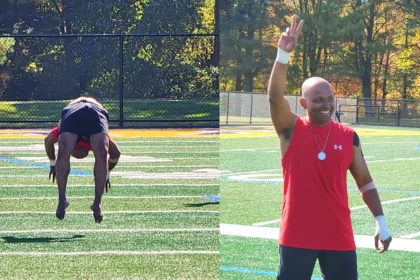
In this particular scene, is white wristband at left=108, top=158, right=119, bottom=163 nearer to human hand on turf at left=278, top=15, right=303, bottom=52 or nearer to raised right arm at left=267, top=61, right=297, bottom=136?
raised right arm at left=267, top=61, right=297, bottom=136

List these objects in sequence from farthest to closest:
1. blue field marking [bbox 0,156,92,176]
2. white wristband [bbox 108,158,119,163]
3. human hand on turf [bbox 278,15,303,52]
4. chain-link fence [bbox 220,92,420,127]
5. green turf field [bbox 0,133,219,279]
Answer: blue field marking [bbox 0,156,92,176] → chain-link fence [bbox 220,92,420,127] → green turf field [bbox 0,133,219,279] → white wristband [bbox 108,158,119,163] → human hand on turf [bbox 278,15,303,52]

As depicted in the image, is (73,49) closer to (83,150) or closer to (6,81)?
(6,81)

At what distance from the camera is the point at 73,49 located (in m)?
21.7

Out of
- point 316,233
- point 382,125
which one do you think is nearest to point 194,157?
point 382,125

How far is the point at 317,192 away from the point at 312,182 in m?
0.04

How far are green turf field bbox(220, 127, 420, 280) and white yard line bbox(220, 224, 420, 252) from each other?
12mm

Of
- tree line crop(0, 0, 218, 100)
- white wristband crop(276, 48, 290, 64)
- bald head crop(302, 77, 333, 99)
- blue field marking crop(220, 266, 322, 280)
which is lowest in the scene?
blue field marking crop(220, 266, 322, 280)

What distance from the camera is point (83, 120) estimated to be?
5359 mm

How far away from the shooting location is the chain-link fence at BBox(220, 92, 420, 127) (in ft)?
20.1

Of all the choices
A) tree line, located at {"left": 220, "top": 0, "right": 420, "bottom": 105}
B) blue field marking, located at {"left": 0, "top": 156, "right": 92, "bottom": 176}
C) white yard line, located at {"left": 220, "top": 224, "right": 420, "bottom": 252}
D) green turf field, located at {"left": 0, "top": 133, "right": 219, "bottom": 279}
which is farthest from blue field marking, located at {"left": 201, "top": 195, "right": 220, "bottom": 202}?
blue field marking, located at {"left": 0, "top": 156, "right": 92, "bottom": 176}

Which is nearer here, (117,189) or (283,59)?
(283,59)

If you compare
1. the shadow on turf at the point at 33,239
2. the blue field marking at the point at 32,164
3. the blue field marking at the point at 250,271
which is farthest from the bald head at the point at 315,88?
the blue field marking at the point at 32,164

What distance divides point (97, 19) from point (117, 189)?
1531cm

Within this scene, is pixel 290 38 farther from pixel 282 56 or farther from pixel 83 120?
pixel 83 120
